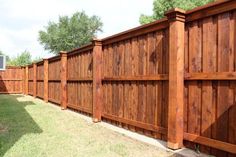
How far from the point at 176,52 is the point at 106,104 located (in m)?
2.64

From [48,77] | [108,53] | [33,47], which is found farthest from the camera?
[33,47]

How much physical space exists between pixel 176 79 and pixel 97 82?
9.17 ft

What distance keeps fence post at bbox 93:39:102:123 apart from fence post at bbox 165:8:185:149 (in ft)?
8.63

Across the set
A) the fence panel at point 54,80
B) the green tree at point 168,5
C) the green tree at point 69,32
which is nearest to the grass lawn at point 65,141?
the fence panel at point 54,80

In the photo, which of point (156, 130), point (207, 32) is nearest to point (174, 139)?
point (156, 130)

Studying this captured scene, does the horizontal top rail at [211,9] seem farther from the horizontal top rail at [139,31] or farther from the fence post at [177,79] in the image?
the horizontal top rail at [139,31]

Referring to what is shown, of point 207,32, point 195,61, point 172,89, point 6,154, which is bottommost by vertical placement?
point 6,154

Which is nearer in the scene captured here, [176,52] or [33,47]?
[176,52]

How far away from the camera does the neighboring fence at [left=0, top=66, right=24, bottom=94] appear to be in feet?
54.0

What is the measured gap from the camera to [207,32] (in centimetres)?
333

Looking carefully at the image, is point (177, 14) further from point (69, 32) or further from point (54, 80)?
point (69, 32)

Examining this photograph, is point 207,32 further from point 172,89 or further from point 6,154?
point 6,154

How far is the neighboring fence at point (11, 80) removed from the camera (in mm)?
16469

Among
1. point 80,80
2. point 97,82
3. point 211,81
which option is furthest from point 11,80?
point 211,81
